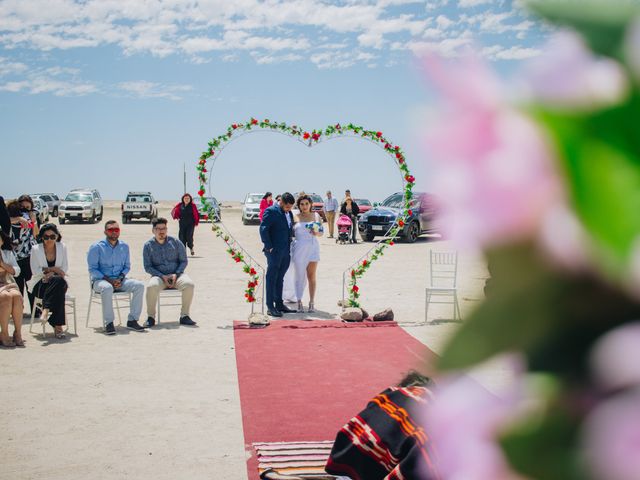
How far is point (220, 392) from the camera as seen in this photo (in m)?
6.48

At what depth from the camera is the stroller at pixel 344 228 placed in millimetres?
23803

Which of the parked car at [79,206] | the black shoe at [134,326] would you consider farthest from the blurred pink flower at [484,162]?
the parked car at [79,206]

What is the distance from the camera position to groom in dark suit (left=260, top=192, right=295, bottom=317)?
33.9ft

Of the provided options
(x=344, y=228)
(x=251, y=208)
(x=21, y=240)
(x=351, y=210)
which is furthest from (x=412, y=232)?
(x=21, y=240)

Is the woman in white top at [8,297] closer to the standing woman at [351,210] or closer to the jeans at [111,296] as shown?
the jeans at [111,296]

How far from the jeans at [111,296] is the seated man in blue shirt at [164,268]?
0.20 m

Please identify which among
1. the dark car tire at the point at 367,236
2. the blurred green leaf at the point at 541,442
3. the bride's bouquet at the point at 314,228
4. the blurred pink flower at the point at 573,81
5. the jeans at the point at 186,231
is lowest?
the dark car tire at the point at 367,236

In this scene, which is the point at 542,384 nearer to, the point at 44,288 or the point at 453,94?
the point at 453,94

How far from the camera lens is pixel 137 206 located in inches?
1391

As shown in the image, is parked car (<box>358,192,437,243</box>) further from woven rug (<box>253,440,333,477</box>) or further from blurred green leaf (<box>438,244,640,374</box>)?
blurred green leaf (<box>438,244,640,374</box>)

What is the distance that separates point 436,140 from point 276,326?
949cm

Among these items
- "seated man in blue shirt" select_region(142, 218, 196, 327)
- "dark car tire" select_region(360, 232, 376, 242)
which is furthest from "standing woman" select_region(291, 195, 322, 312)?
"dark car tire" select_region(360, 232, 376, 242)

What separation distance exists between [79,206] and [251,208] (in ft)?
27.5

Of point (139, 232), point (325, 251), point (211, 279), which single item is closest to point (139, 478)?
point (211, 279)
